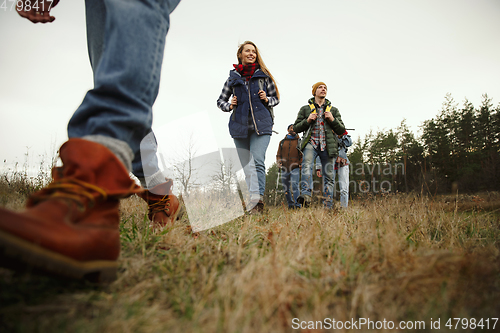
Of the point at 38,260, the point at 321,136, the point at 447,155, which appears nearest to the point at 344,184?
the point at 321,136

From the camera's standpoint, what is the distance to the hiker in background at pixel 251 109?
3.82 metres

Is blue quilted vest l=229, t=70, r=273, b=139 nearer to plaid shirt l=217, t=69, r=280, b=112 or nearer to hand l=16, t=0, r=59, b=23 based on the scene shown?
plaid shirt l=217, t=69, r=280, b=112

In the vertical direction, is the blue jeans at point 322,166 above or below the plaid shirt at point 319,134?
below

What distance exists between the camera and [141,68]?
98cm

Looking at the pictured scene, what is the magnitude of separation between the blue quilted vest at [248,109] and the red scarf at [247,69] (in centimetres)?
9

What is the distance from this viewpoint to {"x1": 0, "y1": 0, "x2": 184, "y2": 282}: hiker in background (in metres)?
0.61

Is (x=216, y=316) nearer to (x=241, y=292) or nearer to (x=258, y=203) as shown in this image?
(x=241, y=292)

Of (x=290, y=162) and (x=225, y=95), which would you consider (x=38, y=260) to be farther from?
(x=290, y=162)

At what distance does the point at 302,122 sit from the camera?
5316 millimetres

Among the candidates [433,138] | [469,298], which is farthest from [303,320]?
[433,138]

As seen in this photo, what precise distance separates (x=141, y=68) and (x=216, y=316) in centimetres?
92

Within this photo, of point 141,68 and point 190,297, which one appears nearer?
point 190,297

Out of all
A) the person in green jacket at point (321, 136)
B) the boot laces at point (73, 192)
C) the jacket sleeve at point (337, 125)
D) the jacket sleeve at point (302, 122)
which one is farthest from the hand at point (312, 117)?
the boot laces at point (73, 192)

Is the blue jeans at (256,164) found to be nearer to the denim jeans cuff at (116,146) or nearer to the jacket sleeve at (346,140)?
the denim jeans cuff at (116,146)
